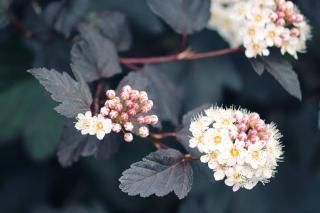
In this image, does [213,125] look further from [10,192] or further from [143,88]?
[10,192]

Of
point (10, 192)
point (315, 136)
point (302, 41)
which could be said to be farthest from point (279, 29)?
point (10, 192)

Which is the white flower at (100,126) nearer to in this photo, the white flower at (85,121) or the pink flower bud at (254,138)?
the white flower at (85,121)

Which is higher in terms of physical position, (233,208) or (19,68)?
(19,68)

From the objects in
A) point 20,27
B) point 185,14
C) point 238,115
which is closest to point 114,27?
point 185,14

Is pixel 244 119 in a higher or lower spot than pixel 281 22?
lower

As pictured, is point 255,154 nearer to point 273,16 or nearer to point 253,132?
point 253,132

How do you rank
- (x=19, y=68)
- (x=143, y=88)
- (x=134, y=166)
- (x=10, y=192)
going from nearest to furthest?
1. (x=134, y=166)
2. (x=143, y=88)
3. (x=19, y=68)
4. (x=10, y=192)

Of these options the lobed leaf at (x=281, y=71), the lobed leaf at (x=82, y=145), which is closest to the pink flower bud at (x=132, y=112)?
the lobed leaf at (x=82, y=145)
